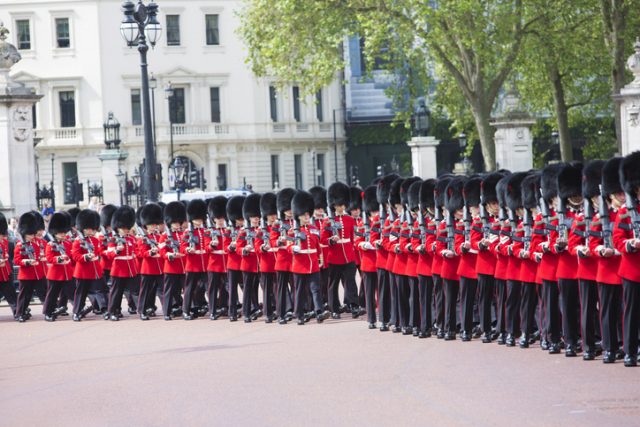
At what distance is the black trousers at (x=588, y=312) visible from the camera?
12.7m

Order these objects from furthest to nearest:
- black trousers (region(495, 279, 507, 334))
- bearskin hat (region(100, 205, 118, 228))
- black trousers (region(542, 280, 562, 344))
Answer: bearskin hat (region(100, 205, 118, 228))
black trousers (region(495, 279, 507, 334))
black trousers (region(542, 280, 562, 344))

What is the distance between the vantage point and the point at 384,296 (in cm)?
1625

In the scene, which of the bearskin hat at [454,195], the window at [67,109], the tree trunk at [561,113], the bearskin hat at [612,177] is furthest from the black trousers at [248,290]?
the window at [67,109]

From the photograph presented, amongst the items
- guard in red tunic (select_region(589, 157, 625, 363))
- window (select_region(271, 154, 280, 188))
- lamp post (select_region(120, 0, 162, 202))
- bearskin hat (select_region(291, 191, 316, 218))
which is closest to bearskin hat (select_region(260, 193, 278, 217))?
bearskin hat (select_region(291, 191, 316, 218))

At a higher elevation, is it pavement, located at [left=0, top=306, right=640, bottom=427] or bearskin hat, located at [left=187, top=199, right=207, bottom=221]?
bearskin hat, located at [left=187, top=199, right=207, bottom=221]

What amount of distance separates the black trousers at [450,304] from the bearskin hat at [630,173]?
123 inches

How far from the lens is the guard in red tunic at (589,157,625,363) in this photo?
12352mm

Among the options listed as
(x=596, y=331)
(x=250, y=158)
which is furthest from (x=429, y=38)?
(x=250, y=158)

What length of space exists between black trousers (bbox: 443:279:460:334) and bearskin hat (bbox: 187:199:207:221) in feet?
16.9

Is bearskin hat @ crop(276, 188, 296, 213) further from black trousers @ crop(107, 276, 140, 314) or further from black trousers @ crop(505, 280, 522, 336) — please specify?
black trousers @ crop(505, 280, 522, 336)

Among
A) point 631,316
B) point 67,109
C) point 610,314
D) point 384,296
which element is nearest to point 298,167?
point 67,109

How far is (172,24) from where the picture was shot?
69.4 meters

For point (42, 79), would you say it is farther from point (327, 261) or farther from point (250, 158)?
point (327, 261)

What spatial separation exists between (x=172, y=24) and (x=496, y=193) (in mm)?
56454
